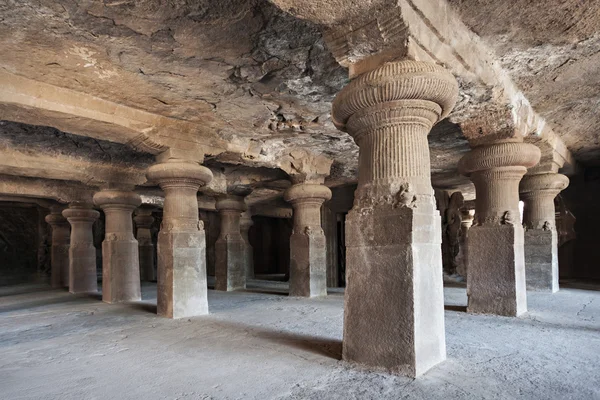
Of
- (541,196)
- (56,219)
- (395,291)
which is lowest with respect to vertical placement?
(395,291)

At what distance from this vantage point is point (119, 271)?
7598 mm

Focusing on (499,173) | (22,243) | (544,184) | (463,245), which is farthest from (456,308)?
(22,243)

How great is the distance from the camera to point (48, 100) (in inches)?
167

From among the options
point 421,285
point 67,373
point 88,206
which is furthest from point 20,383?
point 88,206

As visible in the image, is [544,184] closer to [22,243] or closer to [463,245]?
[463,245]

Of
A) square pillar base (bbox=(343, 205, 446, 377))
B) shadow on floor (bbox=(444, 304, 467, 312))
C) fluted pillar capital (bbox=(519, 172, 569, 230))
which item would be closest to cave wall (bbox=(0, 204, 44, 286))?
shadow on floor (bbox=(444, 304, 467, 312))

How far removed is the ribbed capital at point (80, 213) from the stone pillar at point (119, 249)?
1.96m

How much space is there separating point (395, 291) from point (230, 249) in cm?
695

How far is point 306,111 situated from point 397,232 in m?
2.76

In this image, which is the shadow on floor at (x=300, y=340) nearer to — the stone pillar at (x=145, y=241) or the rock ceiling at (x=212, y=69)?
the rock ceiling at (x=212, y=69)

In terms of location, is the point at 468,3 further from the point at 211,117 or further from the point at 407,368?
the point at 211,117

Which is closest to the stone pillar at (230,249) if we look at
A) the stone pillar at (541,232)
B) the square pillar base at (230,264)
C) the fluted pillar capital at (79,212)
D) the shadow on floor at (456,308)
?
the square pillar base at (230,264)

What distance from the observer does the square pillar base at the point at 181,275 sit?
5.61 metres

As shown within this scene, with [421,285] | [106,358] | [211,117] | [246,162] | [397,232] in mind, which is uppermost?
[211,117]
